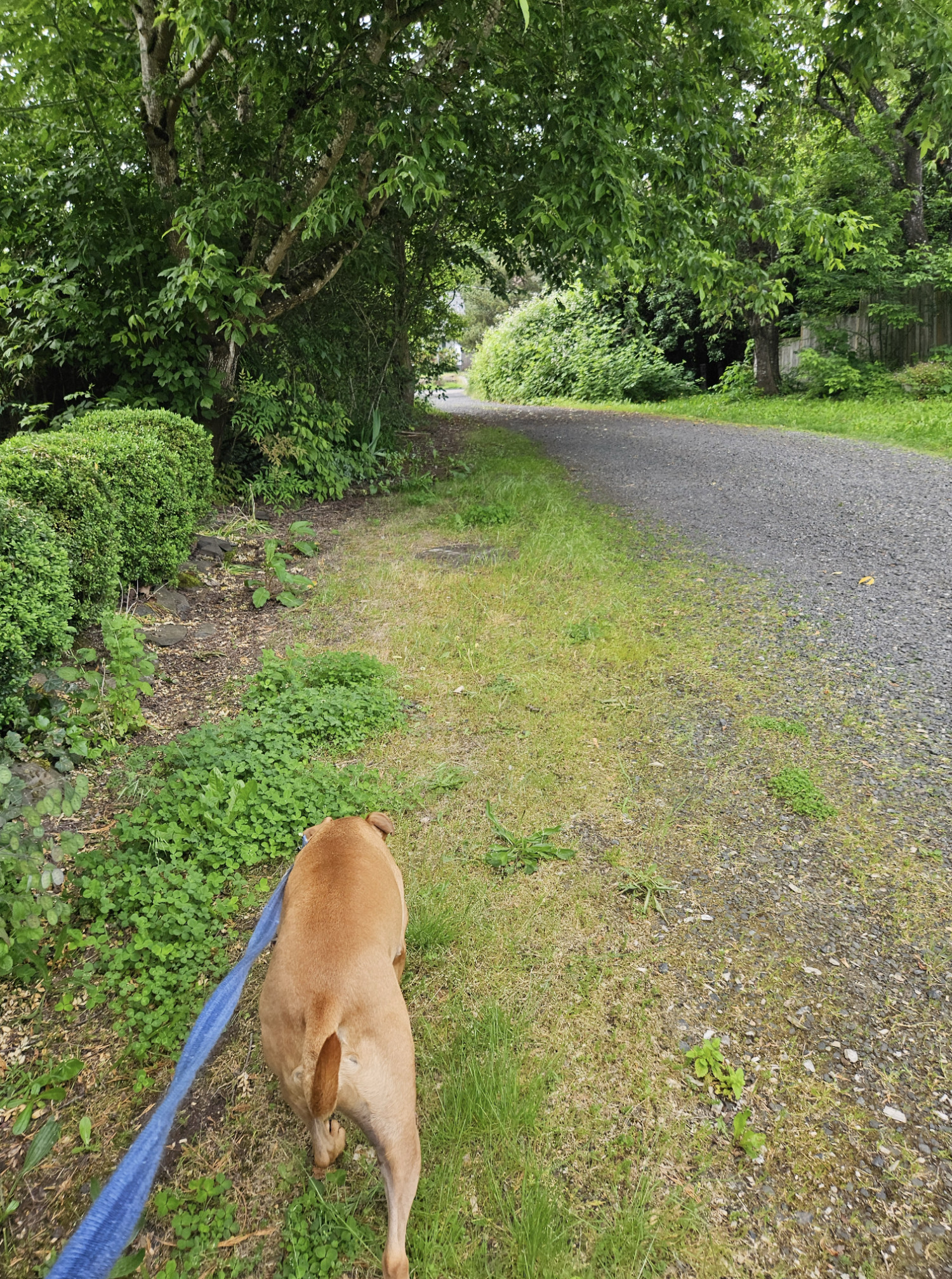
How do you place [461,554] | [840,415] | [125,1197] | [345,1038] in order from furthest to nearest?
[840,415] < [461,554] < [345,1038] < [125,1197]

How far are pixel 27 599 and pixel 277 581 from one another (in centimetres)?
273

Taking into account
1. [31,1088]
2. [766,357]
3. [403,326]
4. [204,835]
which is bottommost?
[31,1088]

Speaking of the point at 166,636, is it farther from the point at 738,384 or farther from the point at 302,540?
the point at 738,384

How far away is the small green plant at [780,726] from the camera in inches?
153

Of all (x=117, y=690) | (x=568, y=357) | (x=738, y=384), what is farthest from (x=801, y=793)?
(x=568, y=357)

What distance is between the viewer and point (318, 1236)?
5.91 feet

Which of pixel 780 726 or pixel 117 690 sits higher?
pixel 117 690

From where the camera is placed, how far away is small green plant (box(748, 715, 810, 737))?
389 cm

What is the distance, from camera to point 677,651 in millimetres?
4820

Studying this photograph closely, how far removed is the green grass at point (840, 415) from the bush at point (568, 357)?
163 cm

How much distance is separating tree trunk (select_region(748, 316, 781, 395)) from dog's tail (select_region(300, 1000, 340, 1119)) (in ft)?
57.7

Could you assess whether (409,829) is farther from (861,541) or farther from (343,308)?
(343,308)

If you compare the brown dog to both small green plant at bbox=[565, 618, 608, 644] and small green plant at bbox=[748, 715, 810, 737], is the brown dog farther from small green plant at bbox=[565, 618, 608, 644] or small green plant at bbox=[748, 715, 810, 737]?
small green plant at bbox=[565, 618, 608, 644]

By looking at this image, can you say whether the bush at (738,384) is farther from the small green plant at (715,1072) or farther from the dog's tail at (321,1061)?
the dog's tail at (321,1061)
